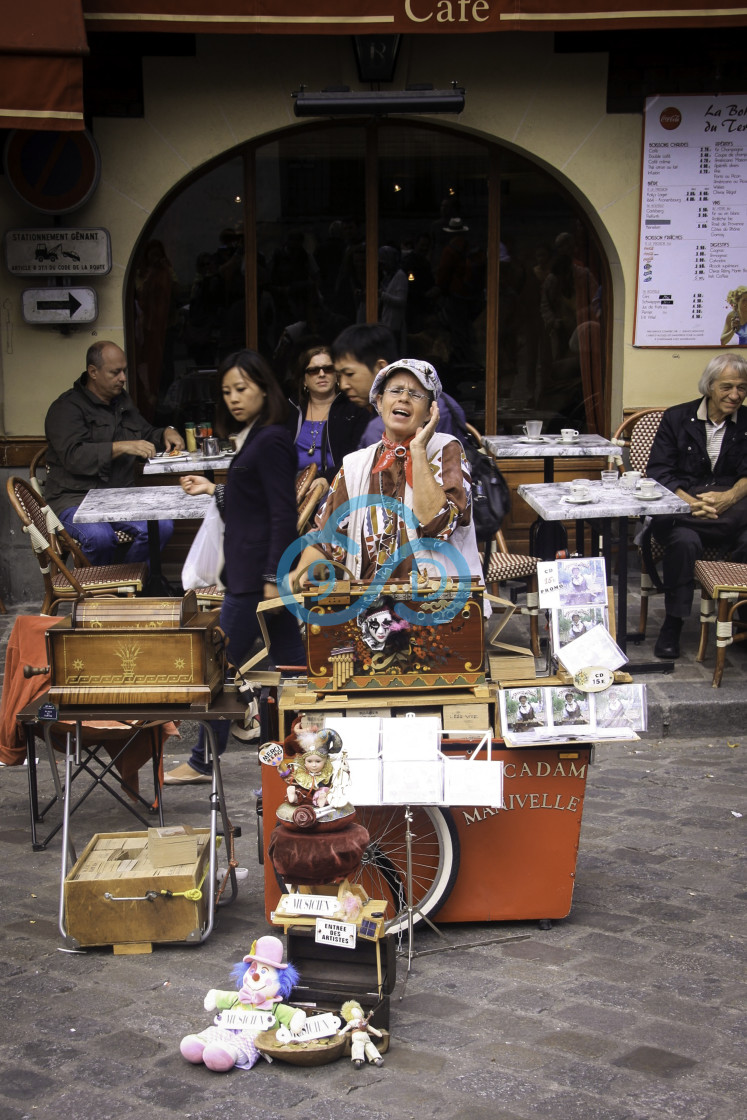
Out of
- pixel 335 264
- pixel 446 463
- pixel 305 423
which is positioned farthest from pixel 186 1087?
pixel 335 264

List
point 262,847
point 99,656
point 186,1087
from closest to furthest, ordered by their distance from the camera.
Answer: point 186,1087
point 99,656
point 262,847

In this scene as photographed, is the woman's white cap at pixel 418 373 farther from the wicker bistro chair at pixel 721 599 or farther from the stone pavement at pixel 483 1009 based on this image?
the wicker bistro chair at pixel 721 599

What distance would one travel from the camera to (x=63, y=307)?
8078 mm

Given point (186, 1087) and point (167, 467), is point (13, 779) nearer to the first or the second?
point (167, 467)

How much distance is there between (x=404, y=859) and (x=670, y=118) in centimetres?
588

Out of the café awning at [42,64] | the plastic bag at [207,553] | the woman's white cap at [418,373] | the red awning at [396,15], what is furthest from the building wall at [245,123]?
the woman's white cap at [418,373]

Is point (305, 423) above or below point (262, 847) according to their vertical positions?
above

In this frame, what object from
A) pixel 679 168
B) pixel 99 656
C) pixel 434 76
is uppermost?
pixel 434 76

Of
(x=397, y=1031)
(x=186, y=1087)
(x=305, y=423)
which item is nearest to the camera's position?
(x=186, y=1087)

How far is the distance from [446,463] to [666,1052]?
2.03m

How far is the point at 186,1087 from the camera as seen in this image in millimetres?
3379

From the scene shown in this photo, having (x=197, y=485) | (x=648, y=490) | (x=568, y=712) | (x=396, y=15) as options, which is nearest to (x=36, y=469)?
(x=197, y=485)

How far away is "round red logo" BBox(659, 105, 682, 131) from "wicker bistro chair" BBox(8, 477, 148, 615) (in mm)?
4500

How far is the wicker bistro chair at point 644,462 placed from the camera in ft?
23.8
